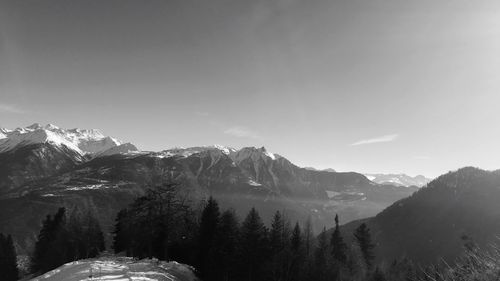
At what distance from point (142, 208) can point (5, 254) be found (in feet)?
186

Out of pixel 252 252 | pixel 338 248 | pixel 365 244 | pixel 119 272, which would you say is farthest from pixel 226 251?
pixel 365 244

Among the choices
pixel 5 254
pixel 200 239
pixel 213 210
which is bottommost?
pixel 5 254

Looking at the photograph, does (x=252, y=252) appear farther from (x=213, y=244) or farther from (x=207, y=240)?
(x=207, y=240)

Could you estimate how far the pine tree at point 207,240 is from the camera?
55.2 metres

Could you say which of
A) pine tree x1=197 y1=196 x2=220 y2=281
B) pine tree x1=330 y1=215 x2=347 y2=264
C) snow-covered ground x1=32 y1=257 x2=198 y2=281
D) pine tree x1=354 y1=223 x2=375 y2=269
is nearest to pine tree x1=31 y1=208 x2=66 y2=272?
pine tree x1=197 y1=196 x2=220 y2=281

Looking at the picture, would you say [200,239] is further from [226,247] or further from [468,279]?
[468,279]

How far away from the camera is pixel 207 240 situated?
59125mm

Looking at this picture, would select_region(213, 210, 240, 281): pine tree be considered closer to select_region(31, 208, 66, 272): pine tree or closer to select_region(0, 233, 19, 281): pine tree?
select_region(31, 208, 66, 272): pine tree

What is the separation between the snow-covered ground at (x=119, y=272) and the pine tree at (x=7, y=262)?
6305cm

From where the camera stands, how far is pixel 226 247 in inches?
2264

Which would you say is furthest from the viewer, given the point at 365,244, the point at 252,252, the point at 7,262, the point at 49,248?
the point at 365,244

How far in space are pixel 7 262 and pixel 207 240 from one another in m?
61.8

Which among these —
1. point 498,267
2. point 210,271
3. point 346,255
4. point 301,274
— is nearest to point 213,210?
point 210,271

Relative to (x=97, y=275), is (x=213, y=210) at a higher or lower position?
higher
